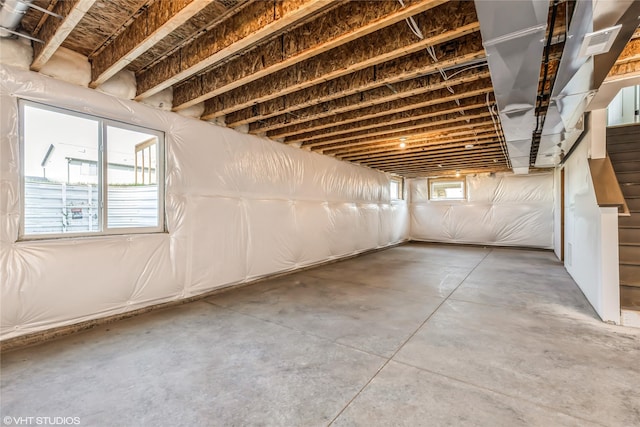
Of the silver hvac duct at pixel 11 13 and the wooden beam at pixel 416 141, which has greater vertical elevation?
the silver hvac duct at pixel 11 13

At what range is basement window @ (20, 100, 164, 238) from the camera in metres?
2.37

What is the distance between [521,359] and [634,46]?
2488mm

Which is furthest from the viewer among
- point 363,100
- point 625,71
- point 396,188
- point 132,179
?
point 396,188

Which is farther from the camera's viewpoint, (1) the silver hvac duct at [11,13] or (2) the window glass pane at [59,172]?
(2) the window glass pane at [59,172]

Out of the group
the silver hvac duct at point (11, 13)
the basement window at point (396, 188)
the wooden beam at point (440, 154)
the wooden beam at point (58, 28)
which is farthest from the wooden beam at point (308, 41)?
the basement window at point (396, 188)

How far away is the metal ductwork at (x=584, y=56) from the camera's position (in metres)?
1.29

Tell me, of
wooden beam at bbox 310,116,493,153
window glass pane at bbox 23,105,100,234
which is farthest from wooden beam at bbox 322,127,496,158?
window glass pane at bbox 23,105,100,234

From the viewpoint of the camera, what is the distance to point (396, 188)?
8.91 meters

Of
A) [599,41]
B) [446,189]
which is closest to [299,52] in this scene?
[599,41]

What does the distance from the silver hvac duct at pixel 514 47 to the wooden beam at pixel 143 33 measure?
1565mm

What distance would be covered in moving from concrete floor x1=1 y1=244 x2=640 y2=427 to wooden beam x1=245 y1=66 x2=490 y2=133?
2.26m

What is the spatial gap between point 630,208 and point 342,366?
3813mm

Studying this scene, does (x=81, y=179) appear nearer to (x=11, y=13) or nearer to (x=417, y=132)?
(x=11, y=13)

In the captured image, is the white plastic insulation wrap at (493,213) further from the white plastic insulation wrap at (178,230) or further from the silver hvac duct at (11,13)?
the silver hvac duct at (11,13)
